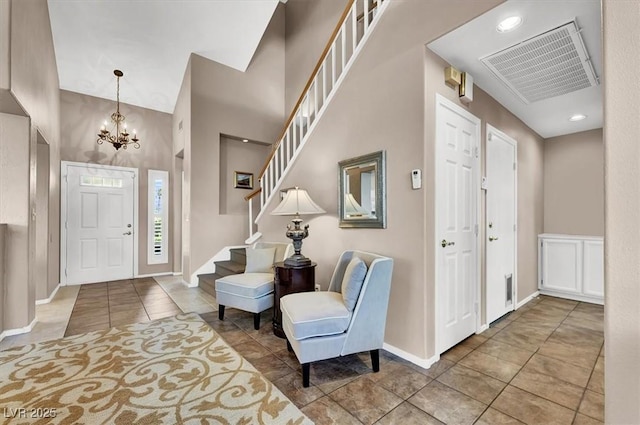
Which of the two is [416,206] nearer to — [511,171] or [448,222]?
[448,222]

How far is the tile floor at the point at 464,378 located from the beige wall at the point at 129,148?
2.75 meters

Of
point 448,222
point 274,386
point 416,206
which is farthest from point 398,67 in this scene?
point 274,386

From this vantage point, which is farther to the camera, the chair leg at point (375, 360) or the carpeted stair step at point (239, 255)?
the carpeted stair step at point (239, 255)

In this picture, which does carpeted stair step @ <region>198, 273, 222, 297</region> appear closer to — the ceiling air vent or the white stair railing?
the white stair railing

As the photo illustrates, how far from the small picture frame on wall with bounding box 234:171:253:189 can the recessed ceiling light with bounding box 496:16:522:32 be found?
14.8ft

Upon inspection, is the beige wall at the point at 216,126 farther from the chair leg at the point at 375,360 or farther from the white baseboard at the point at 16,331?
the chair leg at the point at 375,360

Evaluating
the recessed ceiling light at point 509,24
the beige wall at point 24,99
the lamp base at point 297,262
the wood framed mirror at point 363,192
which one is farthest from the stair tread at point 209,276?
the recessed ceiling light at point 509,24

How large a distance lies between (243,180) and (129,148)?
2.41m

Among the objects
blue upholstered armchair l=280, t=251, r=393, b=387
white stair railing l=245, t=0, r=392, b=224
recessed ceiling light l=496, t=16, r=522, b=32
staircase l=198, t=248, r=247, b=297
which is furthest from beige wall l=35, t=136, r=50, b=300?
recessed ceiling light l=496, t=16, r=522, b=32

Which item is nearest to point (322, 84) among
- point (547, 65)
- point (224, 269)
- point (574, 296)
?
point (547, 65)

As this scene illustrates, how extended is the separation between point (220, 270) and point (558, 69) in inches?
195

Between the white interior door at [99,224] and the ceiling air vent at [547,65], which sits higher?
the ceiling air vent at [547,65]

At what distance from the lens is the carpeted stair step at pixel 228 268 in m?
4.19

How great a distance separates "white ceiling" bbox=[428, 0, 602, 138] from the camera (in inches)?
71.6
